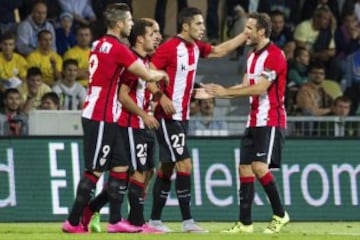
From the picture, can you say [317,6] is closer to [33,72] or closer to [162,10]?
[162,10]

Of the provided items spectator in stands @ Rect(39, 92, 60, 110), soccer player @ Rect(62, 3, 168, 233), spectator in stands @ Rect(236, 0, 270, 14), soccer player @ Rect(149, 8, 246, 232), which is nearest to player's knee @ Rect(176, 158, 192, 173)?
soccer player @ Rect(149, 8, 246, 232)

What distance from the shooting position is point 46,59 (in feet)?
84.9

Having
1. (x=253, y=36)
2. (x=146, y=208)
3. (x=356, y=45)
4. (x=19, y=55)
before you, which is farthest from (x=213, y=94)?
(x=356, y=45)

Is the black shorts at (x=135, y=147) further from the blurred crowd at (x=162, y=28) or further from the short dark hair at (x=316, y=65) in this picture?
the short dark hair at (x=316, y=65)

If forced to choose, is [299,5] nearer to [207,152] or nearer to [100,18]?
[100,18]

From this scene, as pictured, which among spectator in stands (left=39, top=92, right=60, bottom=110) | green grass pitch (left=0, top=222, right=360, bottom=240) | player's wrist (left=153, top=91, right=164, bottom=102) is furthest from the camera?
spectator in stands (left=39, top=92, right=60, bottom=110)

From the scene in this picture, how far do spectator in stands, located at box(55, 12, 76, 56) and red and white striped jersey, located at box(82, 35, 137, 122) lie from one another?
9.32 m

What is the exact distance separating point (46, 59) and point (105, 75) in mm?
8723

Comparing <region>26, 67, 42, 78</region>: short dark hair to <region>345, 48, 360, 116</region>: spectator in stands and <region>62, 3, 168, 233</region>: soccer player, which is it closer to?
<region>345, 48, 360, 116</region>: spectator in stands

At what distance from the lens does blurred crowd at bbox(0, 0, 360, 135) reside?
2508 centimetres

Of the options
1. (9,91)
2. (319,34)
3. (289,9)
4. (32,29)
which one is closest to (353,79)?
(319,34)

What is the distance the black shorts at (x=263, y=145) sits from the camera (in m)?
18.6

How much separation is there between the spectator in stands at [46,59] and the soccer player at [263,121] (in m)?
7.45

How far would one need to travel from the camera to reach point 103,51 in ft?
56.4
